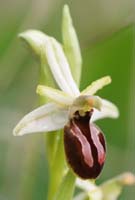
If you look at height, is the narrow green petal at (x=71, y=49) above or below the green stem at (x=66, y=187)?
above

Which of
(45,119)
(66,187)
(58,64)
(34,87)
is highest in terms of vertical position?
(34,87)

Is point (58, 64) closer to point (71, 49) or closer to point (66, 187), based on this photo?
point (71, 49)

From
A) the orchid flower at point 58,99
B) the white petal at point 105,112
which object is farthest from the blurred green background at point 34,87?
the orchid flower at point 58,99

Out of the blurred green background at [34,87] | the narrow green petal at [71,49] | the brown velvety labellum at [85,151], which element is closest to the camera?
the brown velvety labellum at [85,151]

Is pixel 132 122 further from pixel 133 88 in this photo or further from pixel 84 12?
pixel 84 12

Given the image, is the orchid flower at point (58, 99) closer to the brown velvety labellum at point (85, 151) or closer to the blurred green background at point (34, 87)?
the brown velvety labellum at point (85, 151)

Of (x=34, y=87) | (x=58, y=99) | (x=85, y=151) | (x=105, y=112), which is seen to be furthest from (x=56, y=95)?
(x=34, y=87)

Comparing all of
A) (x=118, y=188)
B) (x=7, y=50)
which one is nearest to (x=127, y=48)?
(x=7, y=50)

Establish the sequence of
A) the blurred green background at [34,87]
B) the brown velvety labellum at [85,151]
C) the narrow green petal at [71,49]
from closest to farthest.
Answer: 1. the brown velvety labellum at [85,151]
2. the narrow green petal at [71,49]
3. the blurred green background at [34,87]
